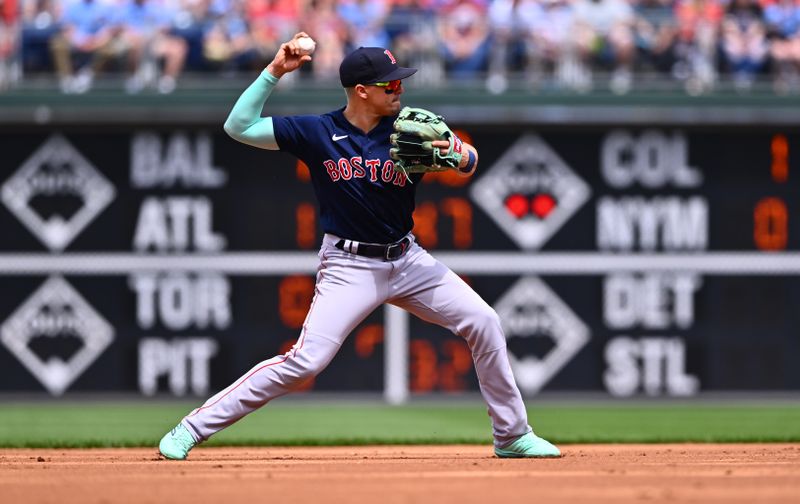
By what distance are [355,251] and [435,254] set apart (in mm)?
6191

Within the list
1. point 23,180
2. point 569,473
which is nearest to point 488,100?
point 23,180

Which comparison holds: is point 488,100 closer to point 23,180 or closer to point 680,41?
point 680,41

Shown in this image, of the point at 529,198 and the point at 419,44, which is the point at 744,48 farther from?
the point at 419,44

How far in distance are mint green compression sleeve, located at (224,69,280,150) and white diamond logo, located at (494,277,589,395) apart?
6.55m

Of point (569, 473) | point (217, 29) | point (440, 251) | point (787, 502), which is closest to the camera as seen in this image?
point (787, 502)

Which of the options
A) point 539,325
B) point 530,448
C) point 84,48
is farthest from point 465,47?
point 530,448

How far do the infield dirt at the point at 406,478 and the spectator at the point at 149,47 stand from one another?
21.2 feet

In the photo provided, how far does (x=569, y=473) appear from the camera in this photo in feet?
22.0

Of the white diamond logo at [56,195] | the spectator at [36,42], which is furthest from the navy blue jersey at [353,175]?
the spectator at [36,42]

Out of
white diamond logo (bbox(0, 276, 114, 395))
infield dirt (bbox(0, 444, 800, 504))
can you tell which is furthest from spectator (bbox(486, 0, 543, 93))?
infield dirt (bbox(0, 444, 800, 504))

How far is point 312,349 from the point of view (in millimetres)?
7141

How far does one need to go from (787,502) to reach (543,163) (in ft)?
27.0

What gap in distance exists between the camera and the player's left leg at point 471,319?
289 inches

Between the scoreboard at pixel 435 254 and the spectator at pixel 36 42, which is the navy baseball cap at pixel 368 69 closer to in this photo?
the scoreboard at pixel 435 254
